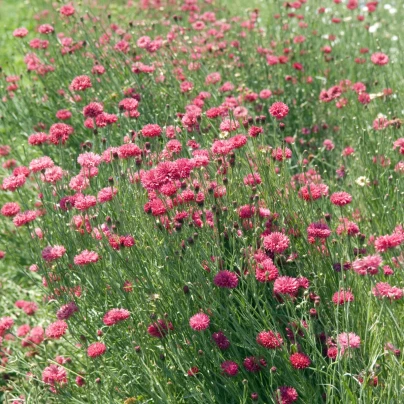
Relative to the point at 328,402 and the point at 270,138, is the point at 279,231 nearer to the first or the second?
the point at 328,402

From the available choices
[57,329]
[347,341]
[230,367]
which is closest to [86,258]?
[57,329]

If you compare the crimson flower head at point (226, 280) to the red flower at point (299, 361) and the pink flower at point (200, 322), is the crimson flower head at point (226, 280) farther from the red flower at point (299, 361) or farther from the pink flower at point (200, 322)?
the red flower at point (299, 361)

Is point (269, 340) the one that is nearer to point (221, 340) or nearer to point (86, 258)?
point (221, 340)

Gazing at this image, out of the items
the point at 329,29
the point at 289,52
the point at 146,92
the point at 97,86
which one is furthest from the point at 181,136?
the point at 329,29

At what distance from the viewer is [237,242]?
2.85 meters

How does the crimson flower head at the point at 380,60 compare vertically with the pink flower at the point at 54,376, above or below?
above

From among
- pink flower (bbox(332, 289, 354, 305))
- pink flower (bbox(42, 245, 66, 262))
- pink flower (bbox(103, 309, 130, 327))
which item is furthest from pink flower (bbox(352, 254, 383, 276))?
pink flower (bbox(42, 245, 66, 262))

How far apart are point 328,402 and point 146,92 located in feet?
8.90

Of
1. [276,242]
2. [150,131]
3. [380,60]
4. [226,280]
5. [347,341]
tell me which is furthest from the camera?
[380,60]

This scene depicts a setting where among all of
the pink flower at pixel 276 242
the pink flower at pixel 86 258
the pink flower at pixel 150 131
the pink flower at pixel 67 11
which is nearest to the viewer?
the pink flower at pixel 276 242

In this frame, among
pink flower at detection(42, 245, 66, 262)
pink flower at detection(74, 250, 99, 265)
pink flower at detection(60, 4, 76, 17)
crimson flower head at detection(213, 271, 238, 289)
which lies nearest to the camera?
crimson flower head at detection(213, 271, 238, 289)

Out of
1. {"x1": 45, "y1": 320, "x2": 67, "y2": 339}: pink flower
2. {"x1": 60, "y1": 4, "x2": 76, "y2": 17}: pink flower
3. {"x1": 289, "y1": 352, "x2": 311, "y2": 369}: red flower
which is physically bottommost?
{"x1": 45, "y1": 320, "x2": 67, "y2": 339}: pink flower

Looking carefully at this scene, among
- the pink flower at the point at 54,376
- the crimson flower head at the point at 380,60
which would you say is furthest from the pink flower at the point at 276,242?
the crimson flower head at the point at 380,60

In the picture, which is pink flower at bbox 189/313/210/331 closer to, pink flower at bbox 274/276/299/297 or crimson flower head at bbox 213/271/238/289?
crimson flower head at bbox 213/271/238/289
